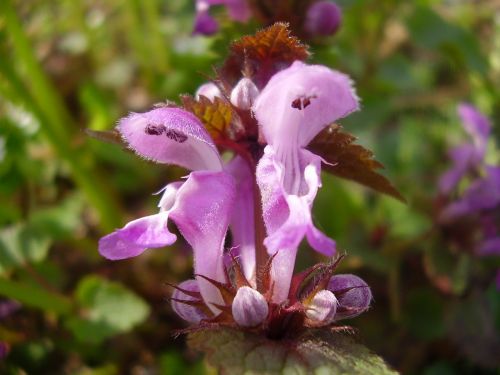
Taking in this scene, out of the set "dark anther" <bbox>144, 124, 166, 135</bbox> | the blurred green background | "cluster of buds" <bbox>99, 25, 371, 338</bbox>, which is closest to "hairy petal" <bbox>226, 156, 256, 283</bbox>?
"cluster of buds" <bbox>99, 25, 371, 338</bbox>

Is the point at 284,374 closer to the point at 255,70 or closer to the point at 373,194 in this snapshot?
the point at 255,70

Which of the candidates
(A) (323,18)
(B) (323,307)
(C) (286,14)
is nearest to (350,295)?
(B) (323,307)

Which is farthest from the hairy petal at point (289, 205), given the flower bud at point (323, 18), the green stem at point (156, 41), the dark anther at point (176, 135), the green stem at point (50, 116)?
the green stem at point (156, 41)

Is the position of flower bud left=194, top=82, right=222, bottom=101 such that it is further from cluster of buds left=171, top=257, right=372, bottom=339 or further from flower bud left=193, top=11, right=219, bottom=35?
flower bud left=193, top=11, right=219, bottom=35

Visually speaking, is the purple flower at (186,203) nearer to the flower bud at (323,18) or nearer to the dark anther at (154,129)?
the dark anther at (154,129)

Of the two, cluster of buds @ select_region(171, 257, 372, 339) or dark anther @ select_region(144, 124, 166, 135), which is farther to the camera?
dark anther @ select_region(144, 124, 166, 135)

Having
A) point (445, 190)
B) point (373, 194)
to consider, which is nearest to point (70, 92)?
point (373, 194)

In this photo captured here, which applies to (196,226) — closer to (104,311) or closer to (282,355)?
(282,355)
